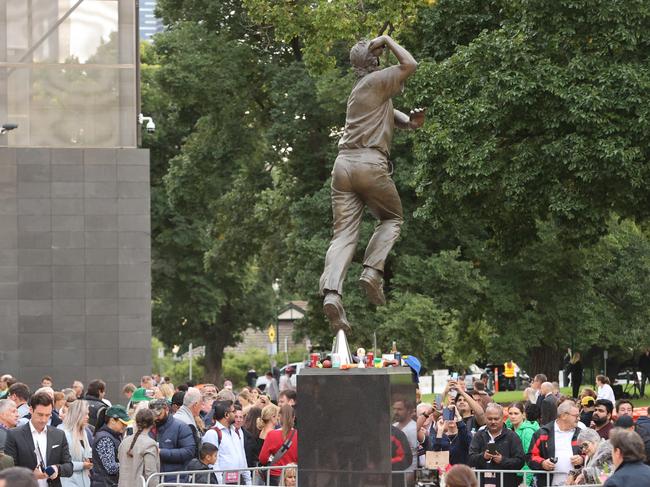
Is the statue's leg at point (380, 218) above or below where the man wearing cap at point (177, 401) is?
above

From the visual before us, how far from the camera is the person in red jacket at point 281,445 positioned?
14508mm

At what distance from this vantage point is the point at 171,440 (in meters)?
14.7

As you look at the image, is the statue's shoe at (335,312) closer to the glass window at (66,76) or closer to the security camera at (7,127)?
the security camera at (7,127)

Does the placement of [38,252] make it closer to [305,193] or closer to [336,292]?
[305,193]

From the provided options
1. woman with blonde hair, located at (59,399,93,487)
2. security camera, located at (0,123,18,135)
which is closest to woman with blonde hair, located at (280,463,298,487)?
woman with blonde hair, located at (59,399,93,487)

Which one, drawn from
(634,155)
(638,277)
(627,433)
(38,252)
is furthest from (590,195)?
(638,277)

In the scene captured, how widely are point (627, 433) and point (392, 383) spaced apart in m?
2.94

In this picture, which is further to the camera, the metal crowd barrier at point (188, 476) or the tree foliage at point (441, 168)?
the tree foliage at point (441, 168)

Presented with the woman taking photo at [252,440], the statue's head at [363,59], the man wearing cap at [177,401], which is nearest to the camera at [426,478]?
the woman taking photo at [252,440]

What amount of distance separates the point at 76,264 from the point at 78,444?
17.6 m

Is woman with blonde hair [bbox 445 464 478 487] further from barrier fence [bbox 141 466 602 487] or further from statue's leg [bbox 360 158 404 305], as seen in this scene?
statue's leg [bbox 360 158 404 305]

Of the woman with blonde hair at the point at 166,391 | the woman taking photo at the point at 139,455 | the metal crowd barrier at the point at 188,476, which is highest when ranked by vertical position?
the woman with blonde hair at the point at 166,391

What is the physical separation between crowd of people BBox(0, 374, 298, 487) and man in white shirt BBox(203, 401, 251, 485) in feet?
0.04

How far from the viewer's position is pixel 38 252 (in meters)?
32.0
